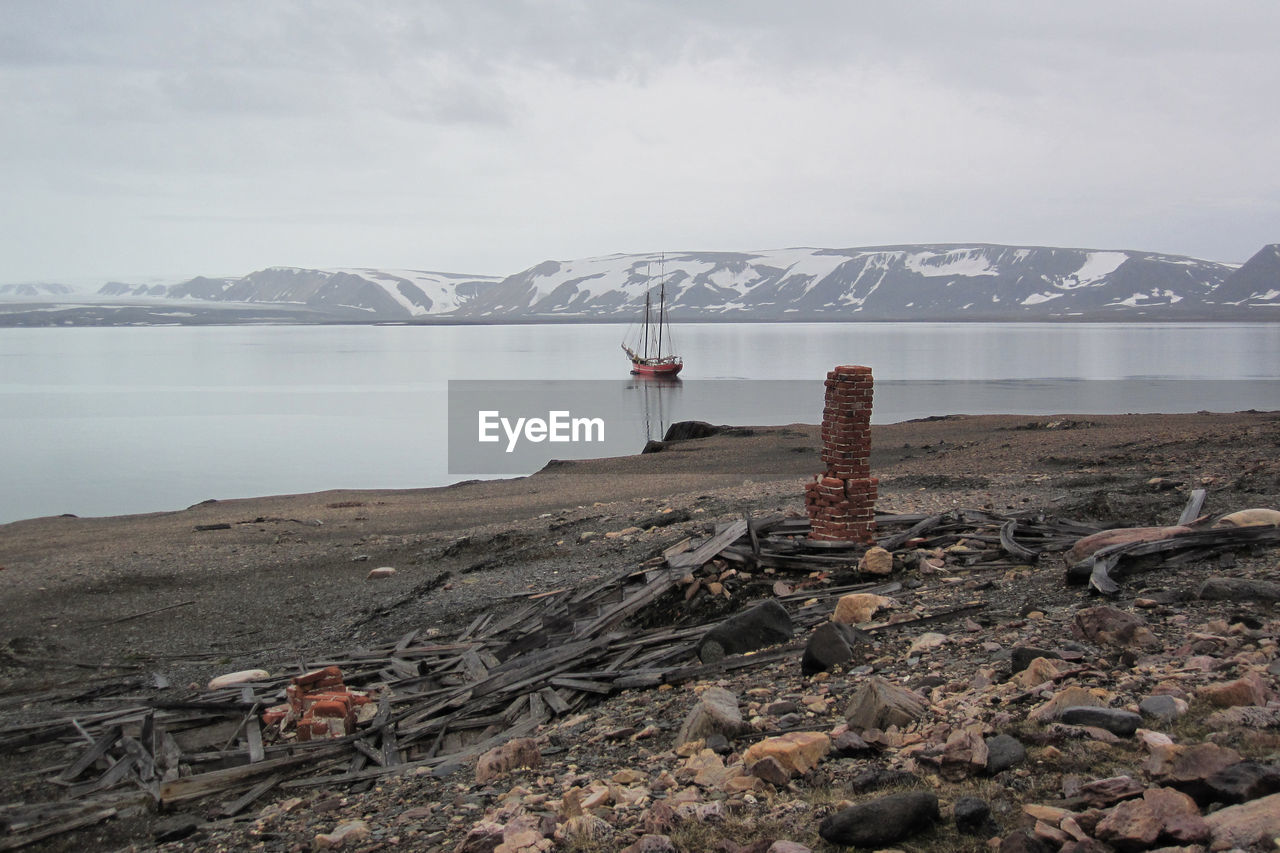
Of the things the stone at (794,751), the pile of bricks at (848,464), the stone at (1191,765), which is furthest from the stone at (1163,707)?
the pile of bricks at (848,464)

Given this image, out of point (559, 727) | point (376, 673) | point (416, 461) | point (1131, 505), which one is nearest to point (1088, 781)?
point (559, 727)

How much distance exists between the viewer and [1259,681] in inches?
183

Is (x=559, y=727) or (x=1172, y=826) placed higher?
(x=1172, y=826)

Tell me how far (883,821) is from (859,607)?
3.94 m

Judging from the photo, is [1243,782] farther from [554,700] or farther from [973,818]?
[554,700]

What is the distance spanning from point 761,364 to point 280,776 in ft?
296

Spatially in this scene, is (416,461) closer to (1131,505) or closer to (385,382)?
(1131,505)

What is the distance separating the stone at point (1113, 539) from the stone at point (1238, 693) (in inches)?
135

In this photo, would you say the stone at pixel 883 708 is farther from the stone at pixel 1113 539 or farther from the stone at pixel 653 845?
A: the stone at pixel 1113 539

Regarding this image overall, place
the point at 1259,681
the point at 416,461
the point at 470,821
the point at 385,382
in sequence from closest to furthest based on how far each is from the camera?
the point at 1259,681 → the point at 470,821 → the point at 416,461 → the point at 385,382

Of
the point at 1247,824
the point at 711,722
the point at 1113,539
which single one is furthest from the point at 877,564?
the point at 1247,824

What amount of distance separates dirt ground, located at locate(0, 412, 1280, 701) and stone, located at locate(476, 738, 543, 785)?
5044mm

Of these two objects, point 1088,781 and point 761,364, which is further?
point 761,364

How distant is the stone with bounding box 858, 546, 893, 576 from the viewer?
29.7 feet
